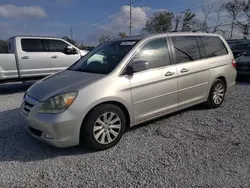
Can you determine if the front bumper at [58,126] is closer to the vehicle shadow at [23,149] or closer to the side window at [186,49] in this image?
the vehicle shadow at [23,149]

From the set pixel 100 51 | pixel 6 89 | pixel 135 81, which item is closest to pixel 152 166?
pixel 135 81

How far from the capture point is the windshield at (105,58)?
359 cm

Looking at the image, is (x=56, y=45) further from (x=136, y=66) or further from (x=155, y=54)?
(x=136, y=66)

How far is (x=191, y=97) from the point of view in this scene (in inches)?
170

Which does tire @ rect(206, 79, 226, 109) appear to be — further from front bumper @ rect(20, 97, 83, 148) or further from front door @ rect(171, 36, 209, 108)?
front bumper @ rect(20, 97, 83, 148)

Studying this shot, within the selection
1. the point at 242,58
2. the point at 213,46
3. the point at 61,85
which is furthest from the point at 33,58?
the point at 242,58

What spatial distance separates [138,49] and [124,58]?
31 cm

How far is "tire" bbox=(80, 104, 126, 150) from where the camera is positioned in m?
3.04

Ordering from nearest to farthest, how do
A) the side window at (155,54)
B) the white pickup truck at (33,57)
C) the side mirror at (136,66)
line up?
the side mirror at (136,66), the side window at (155,54), the white pickup truck at (33,57)

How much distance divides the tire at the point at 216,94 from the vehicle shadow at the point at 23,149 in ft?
9.52

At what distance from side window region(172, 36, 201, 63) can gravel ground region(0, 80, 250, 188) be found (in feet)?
3.91

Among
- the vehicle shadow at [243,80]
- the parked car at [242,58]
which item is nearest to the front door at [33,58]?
the parked car at [242,58]

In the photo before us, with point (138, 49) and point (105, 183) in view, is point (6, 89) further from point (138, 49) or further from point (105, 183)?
point (105, 183)

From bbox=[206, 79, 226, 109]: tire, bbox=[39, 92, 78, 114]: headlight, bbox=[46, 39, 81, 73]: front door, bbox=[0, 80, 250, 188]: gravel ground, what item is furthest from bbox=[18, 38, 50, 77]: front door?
bbox=[206, 79, 226, 109]: tire
